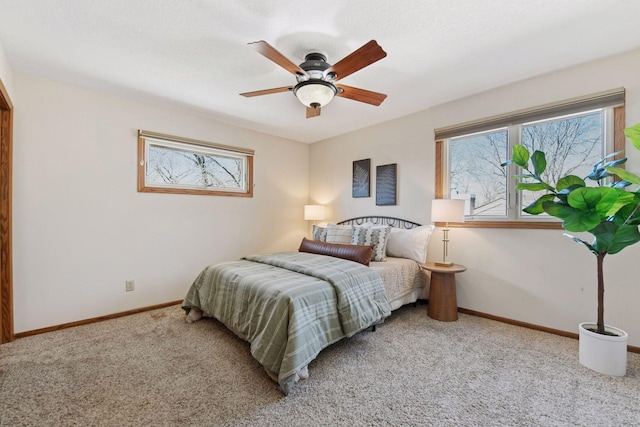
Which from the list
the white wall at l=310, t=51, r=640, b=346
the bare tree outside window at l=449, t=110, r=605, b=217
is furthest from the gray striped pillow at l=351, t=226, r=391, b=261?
the bare tree outside window at l=449, t=110, r=605, b=217

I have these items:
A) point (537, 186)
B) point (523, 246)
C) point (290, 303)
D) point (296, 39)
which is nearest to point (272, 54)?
point (296, 39)

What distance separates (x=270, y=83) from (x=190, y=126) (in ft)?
4.77

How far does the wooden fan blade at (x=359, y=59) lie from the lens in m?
1.65

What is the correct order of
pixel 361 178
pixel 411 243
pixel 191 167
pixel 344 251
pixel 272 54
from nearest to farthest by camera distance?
pixel 272 54 → pixel 344 251 → pixel 411 243 → pixel 191 167 → pixel 361 178

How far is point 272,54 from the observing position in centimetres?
174

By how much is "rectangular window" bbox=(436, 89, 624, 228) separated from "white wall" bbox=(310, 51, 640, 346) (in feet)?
0.33

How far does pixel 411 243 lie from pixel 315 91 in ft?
6.74

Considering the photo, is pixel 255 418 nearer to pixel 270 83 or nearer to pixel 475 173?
pixel 270 83

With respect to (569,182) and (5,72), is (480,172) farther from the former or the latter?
(5,72)

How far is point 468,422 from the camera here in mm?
1476

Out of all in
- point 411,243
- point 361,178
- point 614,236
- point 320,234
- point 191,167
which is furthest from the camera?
point 361,178

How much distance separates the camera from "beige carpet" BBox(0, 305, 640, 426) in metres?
1.52

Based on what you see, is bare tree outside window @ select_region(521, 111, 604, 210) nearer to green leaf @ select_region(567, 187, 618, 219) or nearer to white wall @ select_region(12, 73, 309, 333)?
green leaf @ select_region(567, 187, 618, 219)

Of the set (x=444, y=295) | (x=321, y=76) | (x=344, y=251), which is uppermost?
(x=321, y=76)
